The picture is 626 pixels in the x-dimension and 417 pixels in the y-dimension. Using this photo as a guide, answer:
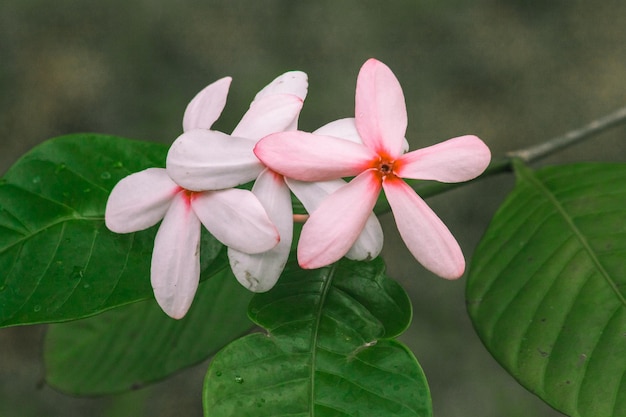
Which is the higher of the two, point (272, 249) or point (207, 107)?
point (207, 107)

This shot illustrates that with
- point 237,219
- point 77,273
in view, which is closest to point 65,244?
point 77,273


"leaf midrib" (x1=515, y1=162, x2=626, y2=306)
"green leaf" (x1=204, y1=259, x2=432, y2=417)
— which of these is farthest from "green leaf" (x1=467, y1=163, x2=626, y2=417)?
"green leaf" (x1=204, y1=259, x2=432, y2=417)

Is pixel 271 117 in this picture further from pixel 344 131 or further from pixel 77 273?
pixel 77 273

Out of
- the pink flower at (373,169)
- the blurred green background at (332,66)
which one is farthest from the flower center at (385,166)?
the blurred green background at (332,66)

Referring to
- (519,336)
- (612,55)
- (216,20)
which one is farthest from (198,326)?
(612,55)

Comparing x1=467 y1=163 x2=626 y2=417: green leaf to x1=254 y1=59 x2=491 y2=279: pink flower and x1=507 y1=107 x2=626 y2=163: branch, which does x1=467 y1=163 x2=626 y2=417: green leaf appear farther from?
x1=254 y1=59 x2=491 y2=279: pink flower
